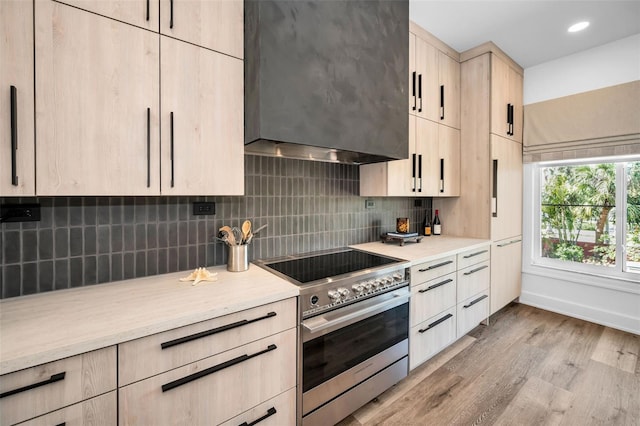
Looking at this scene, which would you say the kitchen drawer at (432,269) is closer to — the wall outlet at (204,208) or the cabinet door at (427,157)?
the cabinet door at (427,157)

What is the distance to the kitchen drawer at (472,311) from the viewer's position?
239 centimetres

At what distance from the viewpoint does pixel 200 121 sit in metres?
1.35

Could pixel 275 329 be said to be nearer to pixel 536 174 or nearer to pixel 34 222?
pixel 34 222

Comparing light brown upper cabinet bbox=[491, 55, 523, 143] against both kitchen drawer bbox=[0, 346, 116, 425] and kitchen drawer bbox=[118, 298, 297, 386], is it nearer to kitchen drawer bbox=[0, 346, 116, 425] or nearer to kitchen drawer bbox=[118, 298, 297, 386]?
kitchen drawer bbox=[118, 298, 297, 386]

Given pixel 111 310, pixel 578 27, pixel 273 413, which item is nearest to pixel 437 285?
pixel 273 413

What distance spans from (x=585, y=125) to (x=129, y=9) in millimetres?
3870

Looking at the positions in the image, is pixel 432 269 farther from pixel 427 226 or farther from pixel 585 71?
pixel 585 71

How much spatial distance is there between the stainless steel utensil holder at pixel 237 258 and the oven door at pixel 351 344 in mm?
523

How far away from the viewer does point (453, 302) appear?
2.28 meters

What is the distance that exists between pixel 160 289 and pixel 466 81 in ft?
10.8

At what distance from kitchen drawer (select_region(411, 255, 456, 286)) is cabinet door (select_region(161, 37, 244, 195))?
1324 mm

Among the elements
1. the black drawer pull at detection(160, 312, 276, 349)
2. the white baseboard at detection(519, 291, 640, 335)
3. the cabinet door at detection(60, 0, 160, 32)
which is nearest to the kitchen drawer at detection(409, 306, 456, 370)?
the black drawer pull at detection(160, 312, 276, 349)

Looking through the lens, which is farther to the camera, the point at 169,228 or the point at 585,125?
the point at 585,125

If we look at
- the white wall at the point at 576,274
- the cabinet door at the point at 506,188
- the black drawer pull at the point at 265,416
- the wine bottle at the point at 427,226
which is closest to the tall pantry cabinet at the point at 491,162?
the cabinet door at the point at 506,188
